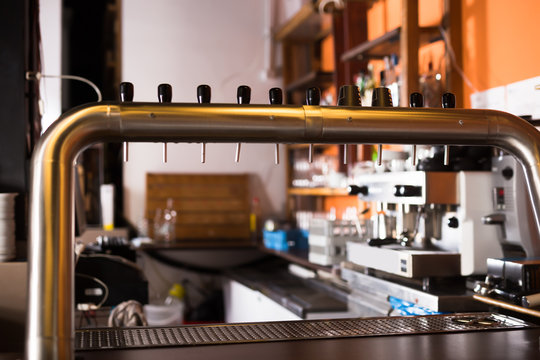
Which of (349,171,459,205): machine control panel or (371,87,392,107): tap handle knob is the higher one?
(371,87,392,107): tap handle knob

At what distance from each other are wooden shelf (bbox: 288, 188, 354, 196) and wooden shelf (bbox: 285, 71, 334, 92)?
864 mm

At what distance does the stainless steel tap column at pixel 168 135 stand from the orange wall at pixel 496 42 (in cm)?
144

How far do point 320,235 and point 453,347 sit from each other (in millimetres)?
2254

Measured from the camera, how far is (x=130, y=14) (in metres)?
5.28

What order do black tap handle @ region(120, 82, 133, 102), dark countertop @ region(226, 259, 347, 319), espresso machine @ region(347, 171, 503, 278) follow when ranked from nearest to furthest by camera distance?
black tap handle @ region(120, 82, 133, 102) < espresso machine @ region(347, 171, 503, 278) < dark countertop @ region(226, 259, 347, 319)

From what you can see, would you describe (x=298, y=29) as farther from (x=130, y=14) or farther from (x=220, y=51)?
(x=130, y=14)

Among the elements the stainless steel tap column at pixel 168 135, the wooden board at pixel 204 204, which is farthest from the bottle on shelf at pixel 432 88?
the wooden board at pixel 204 204

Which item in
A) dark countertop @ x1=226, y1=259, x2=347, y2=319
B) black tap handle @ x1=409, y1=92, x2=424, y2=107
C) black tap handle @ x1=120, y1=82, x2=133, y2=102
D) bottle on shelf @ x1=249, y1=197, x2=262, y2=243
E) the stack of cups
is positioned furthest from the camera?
bottle on shelf @ x1=249, y1=197, x2=262, y2=243

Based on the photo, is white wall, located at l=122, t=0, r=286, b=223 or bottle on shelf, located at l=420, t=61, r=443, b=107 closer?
bottle on shelf, located at l=420, t=61, r=443, b=107

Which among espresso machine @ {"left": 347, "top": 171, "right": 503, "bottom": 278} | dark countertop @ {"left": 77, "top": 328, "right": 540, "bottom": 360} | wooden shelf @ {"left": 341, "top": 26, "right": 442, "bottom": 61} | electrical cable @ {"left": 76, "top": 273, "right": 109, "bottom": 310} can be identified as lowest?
electrical cable @ {"left": 76, "top": 273, "right": 109, "bottom": 310}

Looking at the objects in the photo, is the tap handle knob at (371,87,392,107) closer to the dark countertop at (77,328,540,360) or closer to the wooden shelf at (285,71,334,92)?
the dark countertop at (77,328,540,360)

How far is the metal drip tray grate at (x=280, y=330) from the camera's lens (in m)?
1.20

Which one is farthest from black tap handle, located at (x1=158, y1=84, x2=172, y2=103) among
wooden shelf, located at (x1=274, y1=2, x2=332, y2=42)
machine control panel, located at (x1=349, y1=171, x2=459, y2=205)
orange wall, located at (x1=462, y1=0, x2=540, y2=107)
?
wooden shelf, located at (x1=274, y1=2, x2=332, y2=42)

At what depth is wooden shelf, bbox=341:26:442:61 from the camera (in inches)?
122
